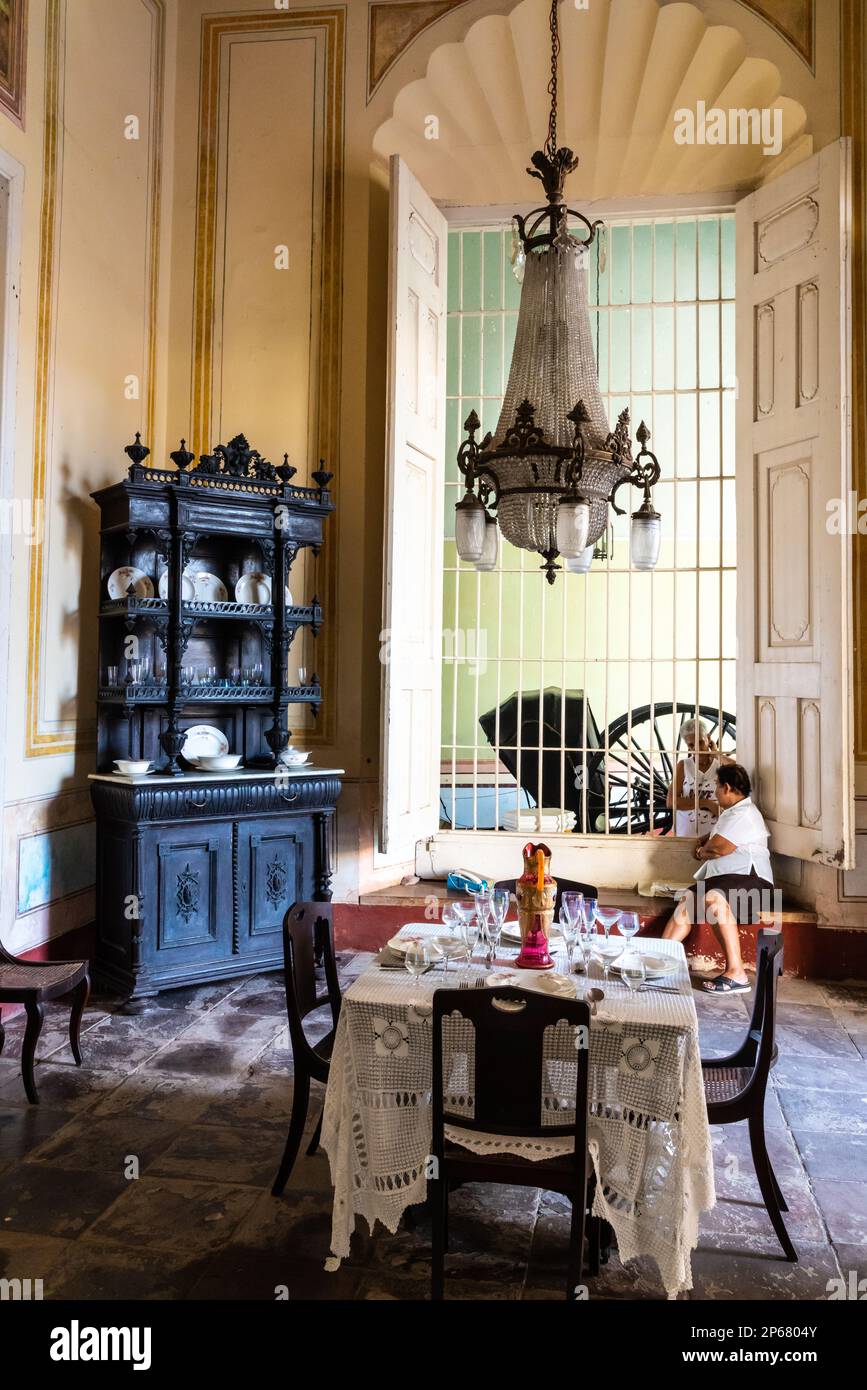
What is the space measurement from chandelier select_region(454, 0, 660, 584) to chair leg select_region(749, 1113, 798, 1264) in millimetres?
1804

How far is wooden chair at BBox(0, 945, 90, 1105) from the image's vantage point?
3.68 meters

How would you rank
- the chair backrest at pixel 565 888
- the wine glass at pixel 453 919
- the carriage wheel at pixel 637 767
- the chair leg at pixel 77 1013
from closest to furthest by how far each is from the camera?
1. the wine glass at pixel 453 919
2. the chair backrest at pixel 565 888
3. the chair leg at pixel 77 1013
4. the carriage wheel at pixel 637 767

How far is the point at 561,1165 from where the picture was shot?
7.80 ft

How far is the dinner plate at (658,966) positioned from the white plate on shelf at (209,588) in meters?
3.43

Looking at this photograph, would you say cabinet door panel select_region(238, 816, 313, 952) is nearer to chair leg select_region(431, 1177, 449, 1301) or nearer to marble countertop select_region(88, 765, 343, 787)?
marble countertop select_region(88, 765, 343, 787)

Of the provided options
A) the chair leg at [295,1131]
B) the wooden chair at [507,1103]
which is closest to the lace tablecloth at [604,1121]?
the wooden chair at [507,1103]

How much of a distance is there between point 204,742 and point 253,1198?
9.68 feet

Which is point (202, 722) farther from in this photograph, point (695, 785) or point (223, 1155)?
point (695, 785)

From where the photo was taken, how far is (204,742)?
5555 mm

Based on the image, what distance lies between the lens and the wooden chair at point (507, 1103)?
228cm

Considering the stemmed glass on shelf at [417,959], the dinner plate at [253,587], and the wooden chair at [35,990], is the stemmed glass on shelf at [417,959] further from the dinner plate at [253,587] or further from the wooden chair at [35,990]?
the dinner plate at [253,587]

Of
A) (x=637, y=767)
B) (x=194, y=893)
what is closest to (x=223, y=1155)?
(x=194, y=893)
